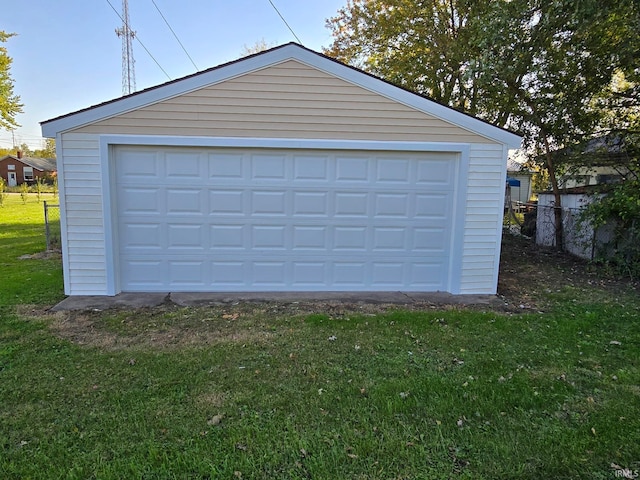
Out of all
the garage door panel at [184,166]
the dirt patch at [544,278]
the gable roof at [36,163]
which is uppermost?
the gable roof at [36,163]

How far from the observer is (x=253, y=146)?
5.97m

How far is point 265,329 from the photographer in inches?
186

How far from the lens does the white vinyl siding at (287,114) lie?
580 centimetres

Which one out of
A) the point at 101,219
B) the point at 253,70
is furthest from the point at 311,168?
the point at 101,219

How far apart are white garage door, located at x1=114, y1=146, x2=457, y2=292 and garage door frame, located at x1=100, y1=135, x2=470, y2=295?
0.11 metres

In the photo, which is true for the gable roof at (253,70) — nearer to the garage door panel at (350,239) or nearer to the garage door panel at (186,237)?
the garage door panel at (186,237)

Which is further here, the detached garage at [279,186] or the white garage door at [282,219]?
the white garage door at [282,219]

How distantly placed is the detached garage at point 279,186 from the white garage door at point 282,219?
16 millimetres

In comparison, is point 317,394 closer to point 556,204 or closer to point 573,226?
point 573,226

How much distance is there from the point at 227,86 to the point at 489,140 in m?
3.88

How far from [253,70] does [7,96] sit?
2229 centimetres

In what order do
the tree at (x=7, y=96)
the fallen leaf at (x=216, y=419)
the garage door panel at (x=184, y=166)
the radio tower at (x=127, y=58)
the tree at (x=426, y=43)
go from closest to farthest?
the fallen leaf at (x=216, y=419) → the garage door panel at (x=184, y=166) → the tree at (x=426, y=43) → the radio tower at (x=127, y=58) → the tree at (x=7, y=96)

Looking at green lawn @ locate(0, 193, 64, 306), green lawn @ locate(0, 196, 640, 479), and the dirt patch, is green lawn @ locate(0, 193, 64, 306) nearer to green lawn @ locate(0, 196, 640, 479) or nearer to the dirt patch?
A: green lawn @ locate(0, 196, 640, 479)

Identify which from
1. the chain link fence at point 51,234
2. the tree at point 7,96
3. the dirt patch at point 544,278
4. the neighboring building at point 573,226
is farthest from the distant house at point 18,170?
the dirt patch at point 544,278
